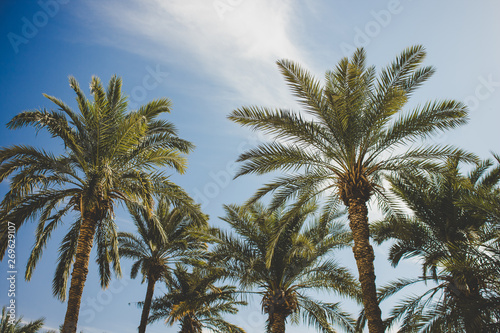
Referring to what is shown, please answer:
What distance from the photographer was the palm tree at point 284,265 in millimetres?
14094

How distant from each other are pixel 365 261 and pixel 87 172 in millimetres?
8237

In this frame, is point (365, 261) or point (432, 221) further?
point (432, 221)

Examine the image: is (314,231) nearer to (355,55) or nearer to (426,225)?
(426,225)

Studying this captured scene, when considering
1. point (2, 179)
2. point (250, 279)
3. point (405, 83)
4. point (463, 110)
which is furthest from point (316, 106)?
point (2, 179)

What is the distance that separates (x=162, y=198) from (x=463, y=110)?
9.02m

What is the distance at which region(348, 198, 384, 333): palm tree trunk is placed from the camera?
8.74 metres

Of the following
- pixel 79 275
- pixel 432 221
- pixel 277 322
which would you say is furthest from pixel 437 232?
pixel 79 275

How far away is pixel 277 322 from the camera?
1417 cm

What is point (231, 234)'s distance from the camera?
596 inches

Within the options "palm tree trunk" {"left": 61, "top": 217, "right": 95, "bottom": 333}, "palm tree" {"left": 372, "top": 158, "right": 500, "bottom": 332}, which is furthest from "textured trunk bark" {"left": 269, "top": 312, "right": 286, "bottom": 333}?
"palm tree trunk" {"left": 61, "top": 217, "right": 95, "bottom": 333}

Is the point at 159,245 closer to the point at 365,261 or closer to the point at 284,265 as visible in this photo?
the point at 284,265

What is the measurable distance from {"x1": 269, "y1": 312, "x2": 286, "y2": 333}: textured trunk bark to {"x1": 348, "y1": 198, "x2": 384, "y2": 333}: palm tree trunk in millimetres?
5867

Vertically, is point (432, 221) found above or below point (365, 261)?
above

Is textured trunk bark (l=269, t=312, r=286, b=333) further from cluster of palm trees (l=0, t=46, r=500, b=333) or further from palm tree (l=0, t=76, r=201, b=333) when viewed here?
palm tree (l=0, t=76, r=201, b=333)
